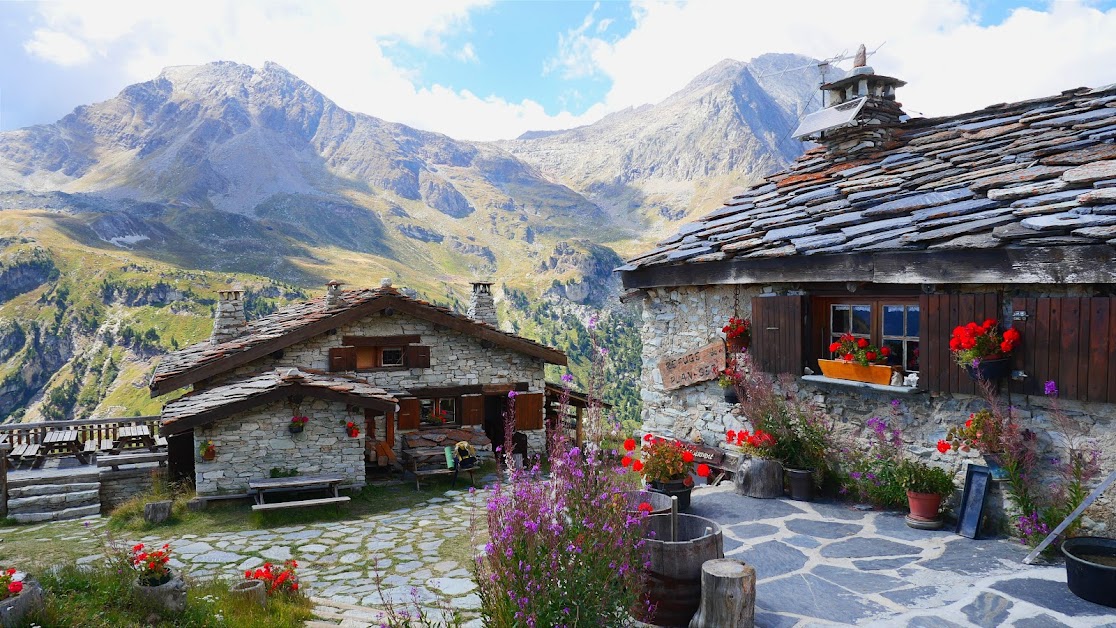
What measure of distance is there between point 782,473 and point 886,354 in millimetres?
1827

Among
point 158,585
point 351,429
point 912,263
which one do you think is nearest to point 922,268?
point 912,263

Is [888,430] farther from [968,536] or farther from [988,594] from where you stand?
[988,594]

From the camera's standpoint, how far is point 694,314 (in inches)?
373

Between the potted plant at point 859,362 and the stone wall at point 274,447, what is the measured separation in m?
7.98

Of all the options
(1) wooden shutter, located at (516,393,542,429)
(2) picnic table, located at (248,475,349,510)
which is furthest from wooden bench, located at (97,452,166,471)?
(1) wooden shutter, located at (516,393,542,429)

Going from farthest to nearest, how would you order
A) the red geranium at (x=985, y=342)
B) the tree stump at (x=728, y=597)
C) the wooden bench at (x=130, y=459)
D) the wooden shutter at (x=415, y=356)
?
the wooden shutter at (x=415, y=356) < the wooden bench at (x=130, y=459) < the red geranium at (x=985, y=342) < the tree stump at (x=728, y=597)

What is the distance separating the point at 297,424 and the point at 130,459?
18.2 feet

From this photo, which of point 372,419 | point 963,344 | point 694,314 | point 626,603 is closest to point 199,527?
point 372,419

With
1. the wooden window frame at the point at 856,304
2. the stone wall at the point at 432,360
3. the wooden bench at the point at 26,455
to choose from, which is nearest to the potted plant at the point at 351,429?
the stone wall at the point at 432,360

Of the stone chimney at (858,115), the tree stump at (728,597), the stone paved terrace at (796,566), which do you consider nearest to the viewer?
the tree stump at (728,597)

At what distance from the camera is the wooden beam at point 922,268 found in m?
5.39

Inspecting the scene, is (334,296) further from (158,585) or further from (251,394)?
(158,585)

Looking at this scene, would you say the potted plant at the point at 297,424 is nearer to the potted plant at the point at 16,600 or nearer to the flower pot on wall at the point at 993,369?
the potted plant at the point at 16,600

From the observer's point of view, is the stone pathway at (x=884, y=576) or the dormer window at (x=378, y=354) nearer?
the stone pathway at (x=884, y=576)
